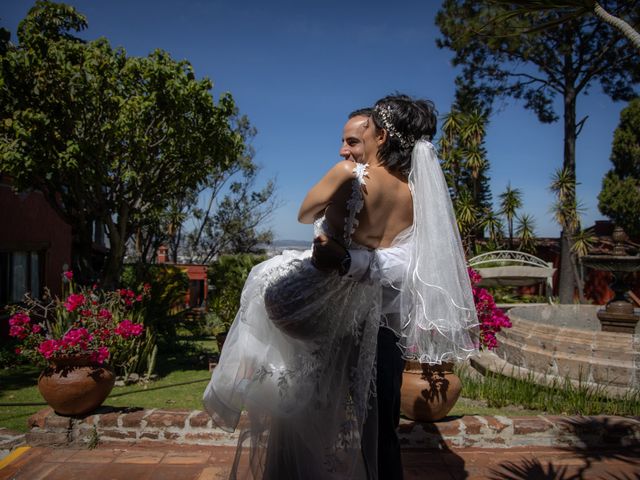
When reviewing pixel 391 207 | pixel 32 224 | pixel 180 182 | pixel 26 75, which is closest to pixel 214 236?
pixel 32 224

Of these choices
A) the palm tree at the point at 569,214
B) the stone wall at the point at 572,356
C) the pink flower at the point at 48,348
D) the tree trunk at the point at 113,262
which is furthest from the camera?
the palm tree at the point at 569,214

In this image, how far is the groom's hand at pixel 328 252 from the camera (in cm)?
183

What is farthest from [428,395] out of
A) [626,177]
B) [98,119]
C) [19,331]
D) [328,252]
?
[626,177]

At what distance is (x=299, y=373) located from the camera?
2.12 metres

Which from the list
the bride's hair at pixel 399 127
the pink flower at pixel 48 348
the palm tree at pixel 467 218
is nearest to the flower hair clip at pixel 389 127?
the bride's hair at pixel 399 127

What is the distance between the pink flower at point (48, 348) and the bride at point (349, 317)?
1968 mm

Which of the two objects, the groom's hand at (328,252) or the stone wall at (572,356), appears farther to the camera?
the stone wall at (572,356)

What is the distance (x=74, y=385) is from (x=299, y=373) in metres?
2.10

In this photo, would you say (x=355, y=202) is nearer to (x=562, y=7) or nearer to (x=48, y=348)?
(x=48, y=348)

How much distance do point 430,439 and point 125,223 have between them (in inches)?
237

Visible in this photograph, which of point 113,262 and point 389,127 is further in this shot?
point 113,262

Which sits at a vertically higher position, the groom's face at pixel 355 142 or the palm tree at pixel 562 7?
the palm tree at pixel 562 7

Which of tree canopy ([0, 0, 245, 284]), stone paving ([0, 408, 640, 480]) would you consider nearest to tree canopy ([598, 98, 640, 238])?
tree canopy ([0, 0, 245, 284])

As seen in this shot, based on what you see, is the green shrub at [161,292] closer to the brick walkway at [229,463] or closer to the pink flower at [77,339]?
the pink flower at [77,339]
